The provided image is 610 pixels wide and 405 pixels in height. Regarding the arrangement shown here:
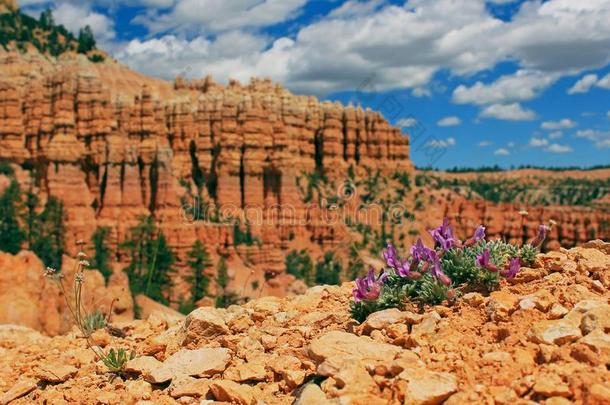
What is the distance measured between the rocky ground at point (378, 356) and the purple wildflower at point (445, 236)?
0.59 m

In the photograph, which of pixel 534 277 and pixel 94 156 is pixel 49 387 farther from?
pixel 94 156

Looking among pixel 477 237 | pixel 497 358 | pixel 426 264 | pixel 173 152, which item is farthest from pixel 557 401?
pixel 173 152

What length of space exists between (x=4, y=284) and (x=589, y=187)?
12711 centimetres

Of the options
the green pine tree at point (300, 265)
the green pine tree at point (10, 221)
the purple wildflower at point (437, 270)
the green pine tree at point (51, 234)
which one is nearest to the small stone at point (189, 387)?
the purple wildflower at point (437, 270)

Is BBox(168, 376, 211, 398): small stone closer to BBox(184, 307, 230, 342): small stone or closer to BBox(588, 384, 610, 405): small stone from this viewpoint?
BBox(184, 307, 230, 342): small stone

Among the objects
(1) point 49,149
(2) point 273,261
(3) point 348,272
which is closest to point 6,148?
(1) point 49,149

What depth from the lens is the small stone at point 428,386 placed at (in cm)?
366

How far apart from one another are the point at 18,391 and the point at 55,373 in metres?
0.34

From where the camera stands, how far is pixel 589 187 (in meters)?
126

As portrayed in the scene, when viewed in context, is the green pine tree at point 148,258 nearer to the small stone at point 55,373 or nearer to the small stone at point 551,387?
the small stone at point 55,373

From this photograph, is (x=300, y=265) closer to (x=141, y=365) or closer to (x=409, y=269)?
(x=141, y=365)

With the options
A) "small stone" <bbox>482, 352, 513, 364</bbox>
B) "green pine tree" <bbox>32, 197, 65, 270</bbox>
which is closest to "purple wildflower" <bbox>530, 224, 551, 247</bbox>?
"small stone" <bbox>482, 352, 513, 364</bbox>

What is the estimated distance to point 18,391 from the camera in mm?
5566

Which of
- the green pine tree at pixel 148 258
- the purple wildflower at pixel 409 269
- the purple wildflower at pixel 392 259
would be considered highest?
the purple wildflower at pixel 392 259
